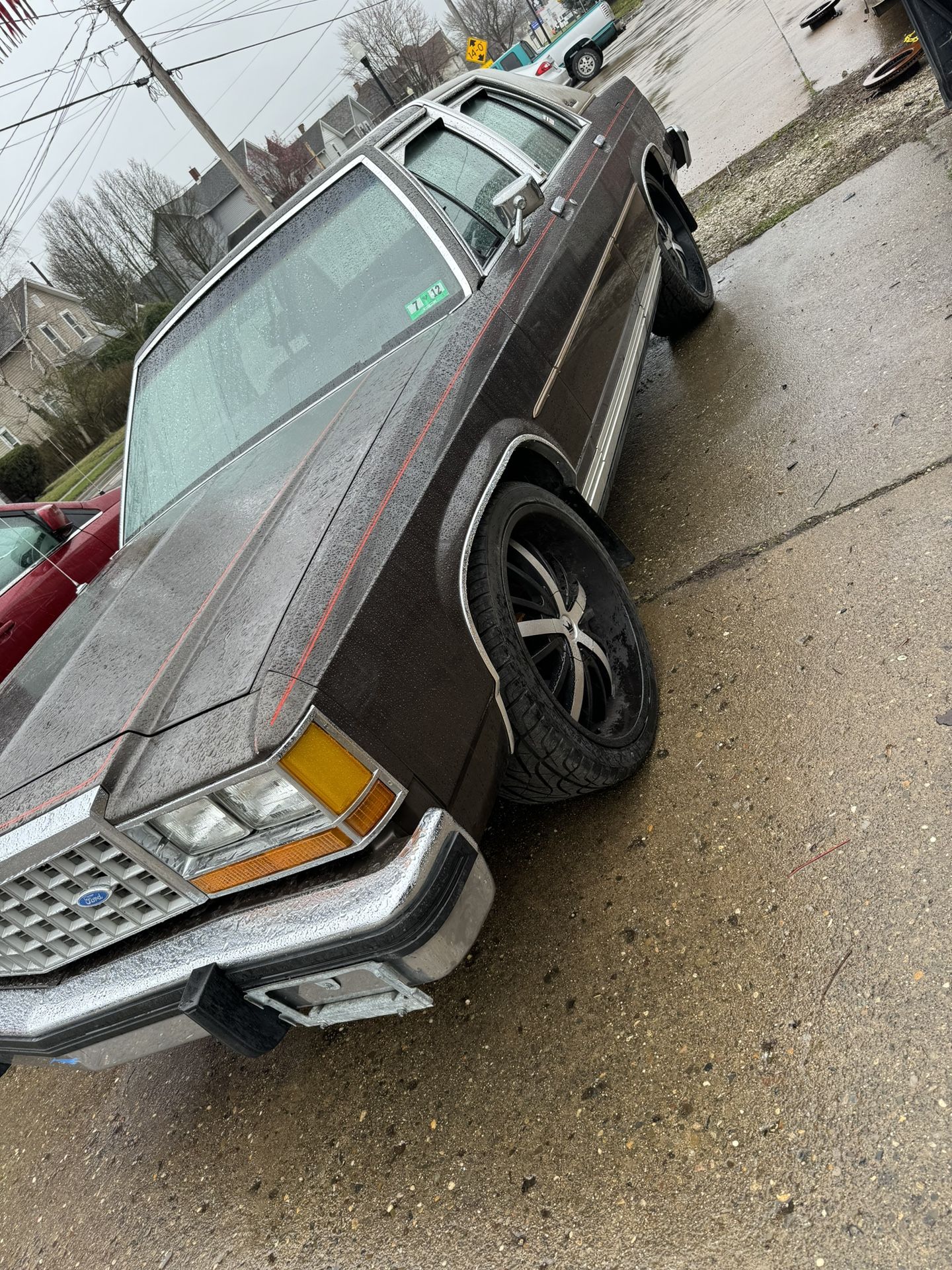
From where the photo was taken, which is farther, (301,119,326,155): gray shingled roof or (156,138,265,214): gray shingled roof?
(301,119,326,155): gray shingled roof

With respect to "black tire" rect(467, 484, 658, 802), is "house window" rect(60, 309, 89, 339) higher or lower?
higher

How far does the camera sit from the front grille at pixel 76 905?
6.10ft

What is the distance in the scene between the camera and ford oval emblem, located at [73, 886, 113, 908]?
1910 millimetres

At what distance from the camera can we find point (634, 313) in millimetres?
4035

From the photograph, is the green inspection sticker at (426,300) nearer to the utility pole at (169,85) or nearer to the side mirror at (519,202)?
the side mirror at (519,202)

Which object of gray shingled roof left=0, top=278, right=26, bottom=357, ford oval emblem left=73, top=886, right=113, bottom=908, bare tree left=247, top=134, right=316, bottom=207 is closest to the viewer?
ford oval emblem left=73, top=886, right=113, bottom=908

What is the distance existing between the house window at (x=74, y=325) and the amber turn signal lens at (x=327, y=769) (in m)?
54.0

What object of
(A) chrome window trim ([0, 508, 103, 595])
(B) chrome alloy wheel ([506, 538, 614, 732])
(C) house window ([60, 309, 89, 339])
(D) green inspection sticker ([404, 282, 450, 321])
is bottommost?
(B) chrome alloy wheel ([506, 538, 614, 732])

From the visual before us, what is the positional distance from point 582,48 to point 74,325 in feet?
122

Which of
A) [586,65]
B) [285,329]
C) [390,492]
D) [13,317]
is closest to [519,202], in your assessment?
[285,329]

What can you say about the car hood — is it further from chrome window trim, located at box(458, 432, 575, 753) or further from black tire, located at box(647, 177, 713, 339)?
black tire, located at box(647, 177, 713, 339)

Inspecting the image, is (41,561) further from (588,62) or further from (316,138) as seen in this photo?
(316,138)

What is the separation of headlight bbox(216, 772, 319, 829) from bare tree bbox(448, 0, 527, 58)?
65.2 meters

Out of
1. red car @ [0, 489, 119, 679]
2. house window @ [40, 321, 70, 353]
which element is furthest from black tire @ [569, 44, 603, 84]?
house window @ [40, 321, 70, 353]
